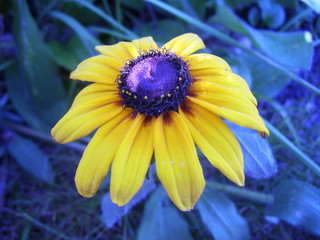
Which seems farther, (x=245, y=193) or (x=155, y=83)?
(x=245, y=193)

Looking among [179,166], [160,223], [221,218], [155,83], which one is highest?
[155,83]

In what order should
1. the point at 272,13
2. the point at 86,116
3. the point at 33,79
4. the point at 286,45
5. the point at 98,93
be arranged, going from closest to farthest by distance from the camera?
the point at 86,116 < the point at 98,93 < the point at 286,45 < the point at 33,79 < the point at 272,13

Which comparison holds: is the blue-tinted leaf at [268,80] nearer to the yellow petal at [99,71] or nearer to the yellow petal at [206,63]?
the yellow petal at [206,63]

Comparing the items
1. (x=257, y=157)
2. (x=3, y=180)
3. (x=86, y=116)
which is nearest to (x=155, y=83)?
(x=86, y=116)

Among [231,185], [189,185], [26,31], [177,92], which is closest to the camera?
[189,185]

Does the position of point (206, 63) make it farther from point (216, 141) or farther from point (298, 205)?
point (298, 205)

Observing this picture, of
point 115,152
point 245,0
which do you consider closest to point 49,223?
point 115,152

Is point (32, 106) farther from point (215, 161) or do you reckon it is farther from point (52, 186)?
point (215, 161)
